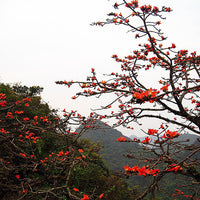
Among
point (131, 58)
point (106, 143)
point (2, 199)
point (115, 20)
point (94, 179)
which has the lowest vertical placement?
point (106, 143)

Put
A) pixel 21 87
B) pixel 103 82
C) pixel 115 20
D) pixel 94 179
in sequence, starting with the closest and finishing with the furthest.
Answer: pixel 103 82 → pixel 115 20 → pixel 94 179 → pixel 21 87

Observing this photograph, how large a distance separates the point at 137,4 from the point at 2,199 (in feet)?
25.8

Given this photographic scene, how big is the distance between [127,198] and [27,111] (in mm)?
9666

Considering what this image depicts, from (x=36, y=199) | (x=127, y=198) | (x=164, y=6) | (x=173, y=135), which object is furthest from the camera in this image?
(x=127, y=198)

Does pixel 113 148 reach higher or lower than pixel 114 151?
higher

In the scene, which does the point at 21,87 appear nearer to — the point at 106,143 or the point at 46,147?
the point at 46,147

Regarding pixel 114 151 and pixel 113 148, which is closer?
pixel 114 151

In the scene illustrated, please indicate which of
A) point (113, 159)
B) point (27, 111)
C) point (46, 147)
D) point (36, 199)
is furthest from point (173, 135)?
point (113, 159)

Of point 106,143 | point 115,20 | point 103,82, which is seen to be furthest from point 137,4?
point 106,143

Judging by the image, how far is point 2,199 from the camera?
4.79 meters

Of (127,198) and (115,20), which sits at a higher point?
(115,20)

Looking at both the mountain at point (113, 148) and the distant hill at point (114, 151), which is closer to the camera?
the distant hill at point (114, 151)

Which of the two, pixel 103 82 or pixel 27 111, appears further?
pixel 27 111

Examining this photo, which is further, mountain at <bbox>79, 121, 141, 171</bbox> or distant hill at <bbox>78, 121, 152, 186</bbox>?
mountain at <bbox>79, 121, 141, 171</bbox>
